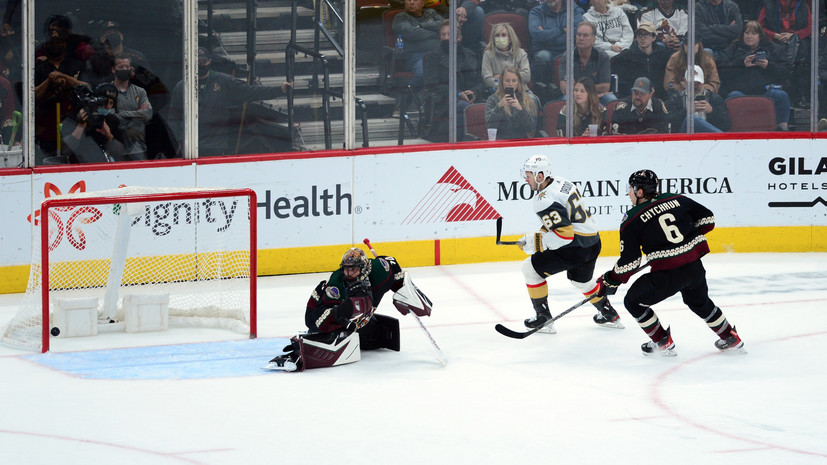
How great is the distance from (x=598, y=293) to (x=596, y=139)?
278 cm

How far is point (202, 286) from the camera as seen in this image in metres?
7.00

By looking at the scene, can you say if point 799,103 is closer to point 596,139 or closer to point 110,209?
point 596,139

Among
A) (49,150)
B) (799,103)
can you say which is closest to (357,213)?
(49,150)

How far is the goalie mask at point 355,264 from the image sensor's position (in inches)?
220

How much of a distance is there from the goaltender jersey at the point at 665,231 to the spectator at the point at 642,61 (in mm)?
3329

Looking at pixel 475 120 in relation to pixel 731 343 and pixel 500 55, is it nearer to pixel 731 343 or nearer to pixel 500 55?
pixel 500 55

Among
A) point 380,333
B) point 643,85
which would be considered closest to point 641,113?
point 643,85

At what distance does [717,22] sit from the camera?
29.3 ft

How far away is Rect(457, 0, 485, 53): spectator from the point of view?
28.0 feet

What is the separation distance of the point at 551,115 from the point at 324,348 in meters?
3.73

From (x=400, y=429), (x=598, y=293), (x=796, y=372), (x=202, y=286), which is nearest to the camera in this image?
(x=400, y=429)

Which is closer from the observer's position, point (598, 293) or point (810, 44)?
point (598, 293)

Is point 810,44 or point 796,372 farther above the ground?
point 810,44

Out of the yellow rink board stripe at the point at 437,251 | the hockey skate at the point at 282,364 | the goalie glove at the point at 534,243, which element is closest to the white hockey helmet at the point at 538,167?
the goalie glove at the point at 534,243
